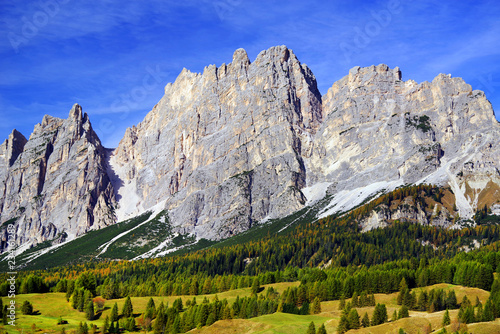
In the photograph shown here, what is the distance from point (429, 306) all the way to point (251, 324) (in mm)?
49768

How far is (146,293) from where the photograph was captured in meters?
199

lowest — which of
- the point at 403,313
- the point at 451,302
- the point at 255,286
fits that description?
the point at 403,313

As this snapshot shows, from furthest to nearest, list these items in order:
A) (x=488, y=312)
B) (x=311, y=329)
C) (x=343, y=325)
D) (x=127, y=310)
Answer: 1. (x=127, y=310)
2. (x=343, y=325)
3. (x=488, y=312)
4. (x=311, y=329)

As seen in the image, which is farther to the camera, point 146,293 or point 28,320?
point 146,293

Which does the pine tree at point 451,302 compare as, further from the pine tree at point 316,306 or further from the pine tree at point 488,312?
the pine tree at point 316,306

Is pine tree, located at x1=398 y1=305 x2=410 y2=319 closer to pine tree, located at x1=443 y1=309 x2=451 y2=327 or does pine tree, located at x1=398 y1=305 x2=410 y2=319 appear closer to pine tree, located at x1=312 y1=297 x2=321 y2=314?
pine tree, located at x1=443 y1=309 x2=451 y2=327

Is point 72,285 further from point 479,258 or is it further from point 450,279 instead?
point 479,258

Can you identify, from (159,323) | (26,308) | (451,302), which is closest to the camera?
(159,323)

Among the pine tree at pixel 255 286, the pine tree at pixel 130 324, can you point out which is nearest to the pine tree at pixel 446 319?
the pine tree at pixel 255 286

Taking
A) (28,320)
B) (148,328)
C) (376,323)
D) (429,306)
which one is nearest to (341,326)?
(376,323)

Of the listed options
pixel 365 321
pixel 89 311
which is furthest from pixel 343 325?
pixel 89 311

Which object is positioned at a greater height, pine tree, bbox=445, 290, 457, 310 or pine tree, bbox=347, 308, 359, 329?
pine tree, bbox=445, 290, 457, 310

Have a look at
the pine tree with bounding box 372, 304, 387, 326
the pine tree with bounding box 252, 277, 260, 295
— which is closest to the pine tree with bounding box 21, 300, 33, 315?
the pine tree with bounding box 252, 277, 260, 295

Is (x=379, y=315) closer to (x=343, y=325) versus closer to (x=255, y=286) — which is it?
(x=343, y=325)
